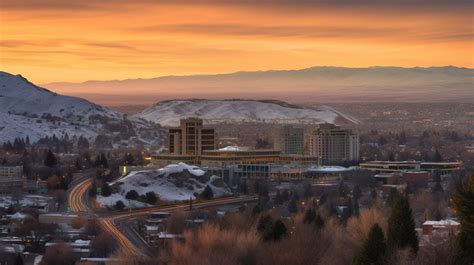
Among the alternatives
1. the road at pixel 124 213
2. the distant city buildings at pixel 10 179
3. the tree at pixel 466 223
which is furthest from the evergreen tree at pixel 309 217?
the distant city buildings at pixel 10 179

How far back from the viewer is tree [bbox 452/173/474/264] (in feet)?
121

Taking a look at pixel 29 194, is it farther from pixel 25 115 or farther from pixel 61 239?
pixel 25 115

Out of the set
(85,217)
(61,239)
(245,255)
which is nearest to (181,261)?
(245,255)

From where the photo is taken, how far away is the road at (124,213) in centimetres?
6068

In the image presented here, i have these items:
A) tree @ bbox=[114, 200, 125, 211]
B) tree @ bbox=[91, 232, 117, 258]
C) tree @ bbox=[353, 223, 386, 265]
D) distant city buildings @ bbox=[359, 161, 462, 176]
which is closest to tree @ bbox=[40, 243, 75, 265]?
tree @ bbox=[91, 232, 117, 258]

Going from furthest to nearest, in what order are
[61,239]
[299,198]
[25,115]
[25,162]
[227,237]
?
[25,115] → [25,162] → [299,198] → [61,239] → [227,237]

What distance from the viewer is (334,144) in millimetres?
133375

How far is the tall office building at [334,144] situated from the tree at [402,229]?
90.2 meters

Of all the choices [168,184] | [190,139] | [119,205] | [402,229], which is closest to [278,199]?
[168,184]

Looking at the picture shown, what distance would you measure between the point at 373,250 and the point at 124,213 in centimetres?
4076

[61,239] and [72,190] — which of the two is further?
[72,190]

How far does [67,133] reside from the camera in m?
178

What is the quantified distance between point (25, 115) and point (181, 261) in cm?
14695

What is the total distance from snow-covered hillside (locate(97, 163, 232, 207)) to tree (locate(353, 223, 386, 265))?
43.2 meters
